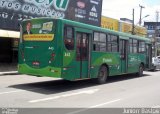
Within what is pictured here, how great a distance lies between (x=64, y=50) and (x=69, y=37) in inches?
26.0

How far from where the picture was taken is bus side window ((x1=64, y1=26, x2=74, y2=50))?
13.3m

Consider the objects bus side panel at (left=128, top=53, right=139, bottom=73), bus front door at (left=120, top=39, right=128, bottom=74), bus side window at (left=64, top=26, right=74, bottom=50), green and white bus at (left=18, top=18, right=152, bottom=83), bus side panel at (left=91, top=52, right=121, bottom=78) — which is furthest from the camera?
bus side panel at (left=128, top=53, right=139, bottom=73)

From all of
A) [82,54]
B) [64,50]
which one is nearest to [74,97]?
[64,50]

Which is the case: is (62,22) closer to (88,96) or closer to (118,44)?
(88,96)

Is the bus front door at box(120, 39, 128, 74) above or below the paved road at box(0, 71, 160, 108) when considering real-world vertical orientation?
above

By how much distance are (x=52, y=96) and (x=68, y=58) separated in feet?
7.26

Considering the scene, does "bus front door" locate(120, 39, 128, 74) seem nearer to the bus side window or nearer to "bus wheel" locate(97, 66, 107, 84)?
"bus wheel" locate(97, 66, 107, 84)

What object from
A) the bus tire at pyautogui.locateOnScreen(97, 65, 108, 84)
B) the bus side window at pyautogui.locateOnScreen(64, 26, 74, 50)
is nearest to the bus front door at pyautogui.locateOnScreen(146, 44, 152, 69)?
the bus tire at pyautogui.locateOnScreen(97, 65, 108, 84)

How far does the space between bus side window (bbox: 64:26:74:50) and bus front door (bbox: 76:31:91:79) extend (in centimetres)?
45

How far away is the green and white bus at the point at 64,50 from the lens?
43.1 feet

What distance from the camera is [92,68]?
15.2m

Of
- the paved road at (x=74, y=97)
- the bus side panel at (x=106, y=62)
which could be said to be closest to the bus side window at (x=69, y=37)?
the paved road at (x=74, y=97)

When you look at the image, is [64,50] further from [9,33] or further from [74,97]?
[9,33]

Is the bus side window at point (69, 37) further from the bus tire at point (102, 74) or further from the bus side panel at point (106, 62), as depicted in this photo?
the bus tire at point (102, 74)
